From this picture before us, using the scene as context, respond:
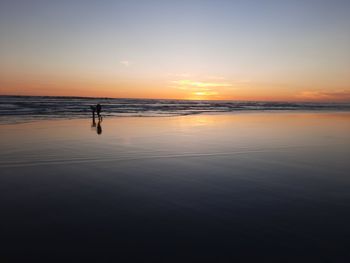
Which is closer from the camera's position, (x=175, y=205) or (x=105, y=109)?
(x=175, y=205)

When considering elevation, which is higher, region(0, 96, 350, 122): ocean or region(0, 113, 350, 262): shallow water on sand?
region(0, 113, 350, 262): shallow water on sand

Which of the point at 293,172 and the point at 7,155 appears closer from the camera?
the point at 293,172

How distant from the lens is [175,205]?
5.34 metres

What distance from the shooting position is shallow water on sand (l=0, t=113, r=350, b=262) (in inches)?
151

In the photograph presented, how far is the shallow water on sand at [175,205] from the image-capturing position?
3846 mm

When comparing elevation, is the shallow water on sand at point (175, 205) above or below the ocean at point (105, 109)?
above

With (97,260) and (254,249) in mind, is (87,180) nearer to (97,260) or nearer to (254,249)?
(97,260)

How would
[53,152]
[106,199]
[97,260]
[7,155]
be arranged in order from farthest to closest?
[53,152] < [7,155] < [106,199] < [97,260]

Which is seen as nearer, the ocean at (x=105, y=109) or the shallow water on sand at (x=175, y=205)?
Answer: the shallow water on sand at (x=175, y=205)

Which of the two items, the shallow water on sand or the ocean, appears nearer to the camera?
the shallow water on sand

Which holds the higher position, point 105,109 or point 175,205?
point 175,205

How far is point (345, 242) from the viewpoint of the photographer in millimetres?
3979

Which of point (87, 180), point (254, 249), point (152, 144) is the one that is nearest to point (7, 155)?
point (87, 180)

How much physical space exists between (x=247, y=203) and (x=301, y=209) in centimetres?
96
